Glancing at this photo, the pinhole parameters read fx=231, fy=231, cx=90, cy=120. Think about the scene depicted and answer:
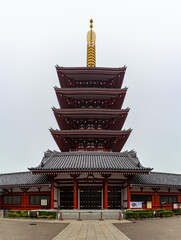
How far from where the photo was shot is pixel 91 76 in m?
39.4

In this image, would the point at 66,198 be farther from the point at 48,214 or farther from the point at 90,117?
the point at 90,117

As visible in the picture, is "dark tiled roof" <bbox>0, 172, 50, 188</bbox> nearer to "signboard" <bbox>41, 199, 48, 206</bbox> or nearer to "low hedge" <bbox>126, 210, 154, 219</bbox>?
"signboard" <bbox>41, 199, 48, 206</bbox>

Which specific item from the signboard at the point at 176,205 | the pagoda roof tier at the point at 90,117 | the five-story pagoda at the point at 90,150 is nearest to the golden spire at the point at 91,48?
the five-story pagoda at the point at 90,150

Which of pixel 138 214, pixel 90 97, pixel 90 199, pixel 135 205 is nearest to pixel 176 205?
pixel 135 205

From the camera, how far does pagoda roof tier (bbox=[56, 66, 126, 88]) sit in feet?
123

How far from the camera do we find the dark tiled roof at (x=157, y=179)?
29784 mm

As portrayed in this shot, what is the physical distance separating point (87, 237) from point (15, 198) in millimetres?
20019

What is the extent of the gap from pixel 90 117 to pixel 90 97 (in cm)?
367

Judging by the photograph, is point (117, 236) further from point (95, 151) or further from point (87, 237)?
point (95, 151)

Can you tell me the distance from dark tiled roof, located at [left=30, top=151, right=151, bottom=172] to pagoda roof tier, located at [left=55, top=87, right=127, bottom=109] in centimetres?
999

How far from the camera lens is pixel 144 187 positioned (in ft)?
101

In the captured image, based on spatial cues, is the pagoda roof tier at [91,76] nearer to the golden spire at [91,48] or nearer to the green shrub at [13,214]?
the golden spire at [91,48]

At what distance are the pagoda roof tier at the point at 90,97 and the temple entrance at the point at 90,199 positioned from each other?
1478 cm

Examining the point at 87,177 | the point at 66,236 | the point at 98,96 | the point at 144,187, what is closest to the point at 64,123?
the point at 98,96
